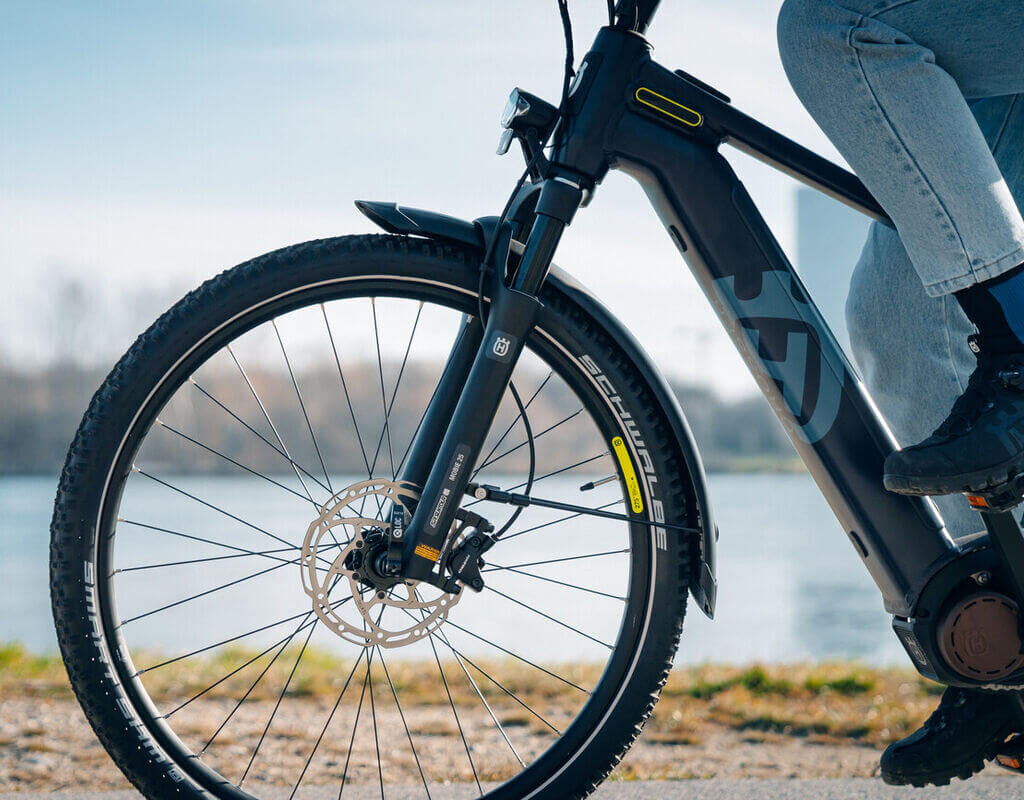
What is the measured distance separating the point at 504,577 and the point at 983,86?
1127 mm

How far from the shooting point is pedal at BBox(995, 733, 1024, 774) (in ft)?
4.49

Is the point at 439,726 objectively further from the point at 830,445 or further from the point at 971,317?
the point at 971,317

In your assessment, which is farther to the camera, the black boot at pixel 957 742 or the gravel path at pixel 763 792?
the gravel path at pixel 763 792

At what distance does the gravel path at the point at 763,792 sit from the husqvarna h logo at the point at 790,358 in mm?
854

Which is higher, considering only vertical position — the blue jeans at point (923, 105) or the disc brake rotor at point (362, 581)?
the blue jeans at point (923, 105)

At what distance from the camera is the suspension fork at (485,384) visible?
1.29 m

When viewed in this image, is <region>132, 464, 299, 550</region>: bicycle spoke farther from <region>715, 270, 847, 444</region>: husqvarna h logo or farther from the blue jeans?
the blue jeans

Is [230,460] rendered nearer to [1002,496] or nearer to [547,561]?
[547,561]

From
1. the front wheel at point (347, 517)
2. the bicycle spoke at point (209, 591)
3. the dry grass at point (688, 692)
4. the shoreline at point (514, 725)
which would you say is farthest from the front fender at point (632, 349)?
the dry grass at point (688, 692)

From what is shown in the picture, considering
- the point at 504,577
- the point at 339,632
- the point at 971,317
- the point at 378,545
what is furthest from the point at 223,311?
the point at 971,317

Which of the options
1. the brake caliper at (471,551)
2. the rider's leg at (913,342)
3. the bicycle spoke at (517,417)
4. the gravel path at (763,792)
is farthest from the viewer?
the gravel path at (763,792)

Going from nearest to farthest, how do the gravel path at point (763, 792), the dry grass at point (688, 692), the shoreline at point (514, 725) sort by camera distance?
the gravel path at point (763, 792)
the shoreline at point (514, 725)
the dry grass at point (688, 692)

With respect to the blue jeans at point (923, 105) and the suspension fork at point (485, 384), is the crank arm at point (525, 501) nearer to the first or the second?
the suspension fork at point (485, 384)

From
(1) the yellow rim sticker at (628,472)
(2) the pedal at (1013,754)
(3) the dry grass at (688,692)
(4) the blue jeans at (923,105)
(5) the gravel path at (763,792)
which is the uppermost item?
(4) the blue jeans at (923,105)
